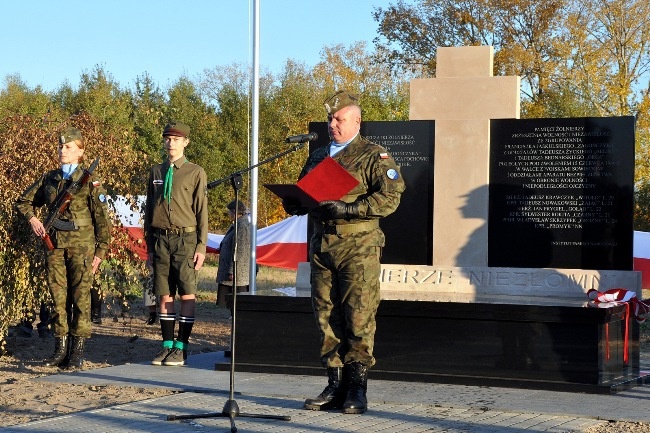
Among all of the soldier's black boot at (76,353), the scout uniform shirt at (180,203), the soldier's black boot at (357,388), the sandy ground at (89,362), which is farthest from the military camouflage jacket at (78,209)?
the soldier's black boot at (357,388)

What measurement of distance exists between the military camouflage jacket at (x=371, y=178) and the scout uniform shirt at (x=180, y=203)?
2.63 metres

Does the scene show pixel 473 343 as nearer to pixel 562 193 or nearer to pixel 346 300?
pixel 346 300

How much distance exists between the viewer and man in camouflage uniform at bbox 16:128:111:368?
10.1m

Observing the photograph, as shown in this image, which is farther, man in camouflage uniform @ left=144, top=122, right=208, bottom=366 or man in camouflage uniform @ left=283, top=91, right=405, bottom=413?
man in camouflage uniform @ left=144, top=122, right=208, bottom=366

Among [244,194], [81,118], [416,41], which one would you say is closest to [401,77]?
[416,41]

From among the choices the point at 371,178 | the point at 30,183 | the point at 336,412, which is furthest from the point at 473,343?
the point at 30,183

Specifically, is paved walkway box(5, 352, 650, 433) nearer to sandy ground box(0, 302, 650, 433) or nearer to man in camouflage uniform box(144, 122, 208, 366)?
sandy ground box(0, 302, 650, 433)

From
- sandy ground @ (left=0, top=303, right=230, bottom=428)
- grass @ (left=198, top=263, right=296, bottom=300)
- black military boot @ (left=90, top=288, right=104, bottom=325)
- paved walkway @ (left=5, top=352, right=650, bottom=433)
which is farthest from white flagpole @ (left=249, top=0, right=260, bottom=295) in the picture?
grass @ (left=198, top=263, right=296, bottom=300)

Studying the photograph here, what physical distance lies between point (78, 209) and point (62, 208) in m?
0.16

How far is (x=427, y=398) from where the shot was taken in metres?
8.00

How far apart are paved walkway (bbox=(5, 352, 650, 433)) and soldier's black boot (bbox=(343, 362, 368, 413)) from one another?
92mm

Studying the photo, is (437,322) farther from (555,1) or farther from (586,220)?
(555,1)

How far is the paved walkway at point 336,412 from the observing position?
6684 millimetres

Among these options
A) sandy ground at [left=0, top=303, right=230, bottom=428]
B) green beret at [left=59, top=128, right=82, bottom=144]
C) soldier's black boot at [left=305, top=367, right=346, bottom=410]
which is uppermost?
green beret at [left=59, top=128, right=82, bottom=144]
